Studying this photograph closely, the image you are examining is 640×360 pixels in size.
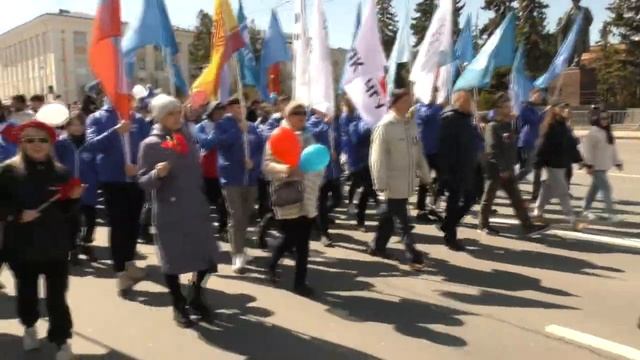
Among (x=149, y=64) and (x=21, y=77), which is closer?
(x=149, y=64)

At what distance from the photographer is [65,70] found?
81.8 metres

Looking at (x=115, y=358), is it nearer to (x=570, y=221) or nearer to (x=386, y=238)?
(x=386, y=238)

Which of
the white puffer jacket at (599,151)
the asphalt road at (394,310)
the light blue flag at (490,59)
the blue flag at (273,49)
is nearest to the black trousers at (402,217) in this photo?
the asphalt road at (394,310)

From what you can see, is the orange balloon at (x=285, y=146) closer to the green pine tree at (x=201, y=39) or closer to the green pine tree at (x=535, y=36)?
the green pine tree at (x=535, y=36)

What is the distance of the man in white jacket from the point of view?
21.5 feet

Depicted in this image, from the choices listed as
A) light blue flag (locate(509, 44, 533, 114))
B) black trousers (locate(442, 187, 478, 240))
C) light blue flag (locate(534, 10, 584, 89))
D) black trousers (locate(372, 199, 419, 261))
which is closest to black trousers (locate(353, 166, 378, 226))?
black trousers (locate(442, 187, 478, 240))

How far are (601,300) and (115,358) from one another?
3.82 metres

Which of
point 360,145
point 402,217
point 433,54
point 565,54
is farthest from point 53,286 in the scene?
point 565,54

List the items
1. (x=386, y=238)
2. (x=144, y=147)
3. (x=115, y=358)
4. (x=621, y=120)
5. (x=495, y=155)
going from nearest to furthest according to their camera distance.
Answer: (x=115, y=358) → (x=144, y=147) → (x=386, y=238) → (x=495, y=155) → (x=621, y=120)

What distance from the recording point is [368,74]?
7.90 metres

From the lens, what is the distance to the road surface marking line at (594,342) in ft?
14.6

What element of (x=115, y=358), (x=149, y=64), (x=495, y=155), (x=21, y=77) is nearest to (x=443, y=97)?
(x=495, y=155)

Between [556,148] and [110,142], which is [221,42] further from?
[556,148]

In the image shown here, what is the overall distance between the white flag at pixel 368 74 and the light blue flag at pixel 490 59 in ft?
5.42
